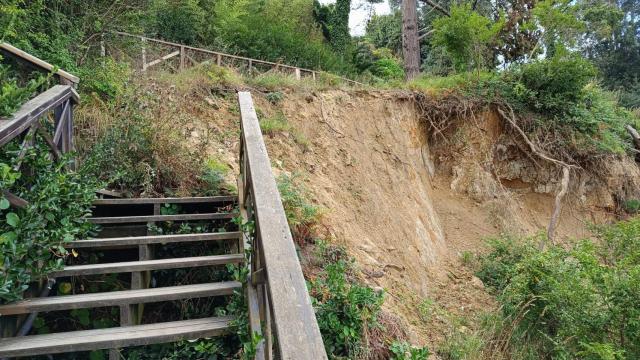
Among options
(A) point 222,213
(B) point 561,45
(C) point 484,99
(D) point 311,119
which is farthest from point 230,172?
(B) point 561,45

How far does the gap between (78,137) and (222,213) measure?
245 cm

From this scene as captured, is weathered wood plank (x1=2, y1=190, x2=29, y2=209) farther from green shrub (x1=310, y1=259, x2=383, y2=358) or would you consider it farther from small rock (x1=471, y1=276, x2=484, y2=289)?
small rock (x1=471, y1=276, x2=484, y2=289)

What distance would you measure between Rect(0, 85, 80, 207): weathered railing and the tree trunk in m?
9.68

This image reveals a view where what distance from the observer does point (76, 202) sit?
3.15 m

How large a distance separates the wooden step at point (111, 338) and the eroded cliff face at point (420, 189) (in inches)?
80.8

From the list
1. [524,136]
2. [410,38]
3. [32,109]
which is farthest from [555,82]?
[32,109]

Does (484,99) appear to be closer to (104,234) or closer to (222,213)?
(222,213)

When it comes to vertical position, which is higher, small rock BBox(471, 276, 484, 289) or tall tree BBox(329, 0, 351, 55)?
tall tree BBox(329, 0, 351, 55)

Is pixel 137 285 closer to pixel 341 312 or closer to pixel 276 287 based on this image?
pixel 341 312

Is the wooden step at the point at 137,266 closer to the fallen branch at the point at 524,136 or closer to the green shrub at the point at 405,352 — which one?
the green shrub at the point at 405,352

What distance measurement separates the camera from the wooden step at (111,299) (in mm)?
2307

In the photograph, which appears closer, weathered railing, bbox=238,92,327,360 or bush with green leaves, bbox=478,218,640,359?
weathered railing, bbox=238,92,327,360

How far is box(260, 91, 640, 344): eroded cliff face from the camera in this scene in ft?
18.1

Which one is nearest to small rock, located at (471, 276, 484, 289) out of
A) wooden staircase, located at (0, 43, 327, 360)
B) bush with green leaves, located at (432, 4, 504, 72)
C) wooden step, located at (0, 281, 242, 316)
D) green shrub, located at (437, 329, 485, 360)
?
green shrub, located at (437, 329, 485, 360)
